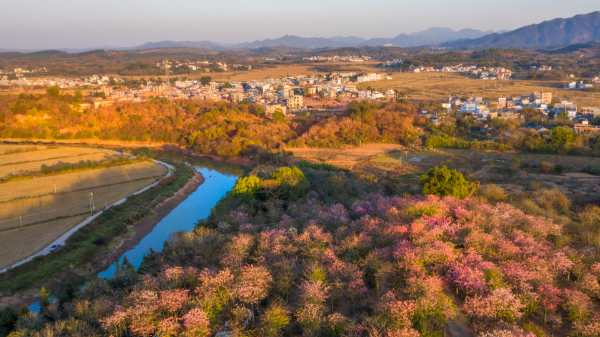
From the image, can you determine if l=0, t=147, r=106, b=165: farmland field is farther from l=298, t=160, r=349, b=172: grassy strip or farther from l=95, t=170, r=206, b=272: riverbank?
l=298, t=160, r=349, b=172: grassy strip

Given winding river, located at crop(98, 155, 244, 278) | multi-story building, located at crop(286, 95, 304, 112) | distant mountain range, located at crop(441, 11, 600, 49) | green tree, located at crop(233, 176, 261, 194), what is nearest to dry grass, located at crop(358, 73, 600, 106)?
multi-story building, located at crop(286, 95, 304, 112)

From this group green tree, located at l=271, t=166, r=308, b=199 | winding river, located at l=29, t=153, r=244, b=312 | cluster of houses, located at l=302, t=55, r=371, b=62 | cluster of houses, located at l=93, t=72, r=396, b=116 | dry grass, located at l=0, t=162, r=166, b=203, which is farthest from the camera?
cluster of houses, located at l=302, t=55, r=371, b=62

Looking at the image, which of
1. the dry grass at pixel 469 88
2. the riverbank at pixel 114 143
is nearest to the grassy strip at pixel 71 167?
the riverbank at pixel 114 143

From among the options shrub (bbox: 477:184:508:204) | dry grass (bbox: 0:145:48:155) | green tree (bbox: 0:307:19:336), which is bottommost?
green tree (bbox: 0:307:19:336)

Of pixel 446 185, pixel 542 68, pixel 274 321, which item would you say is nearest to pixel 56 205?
pixel 274 321

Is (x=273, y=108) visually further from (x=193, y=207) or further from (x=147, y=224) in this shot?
(x=147, y=224)

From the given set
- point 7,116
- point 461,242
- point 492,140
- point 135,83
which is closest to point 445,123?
point 492,140
